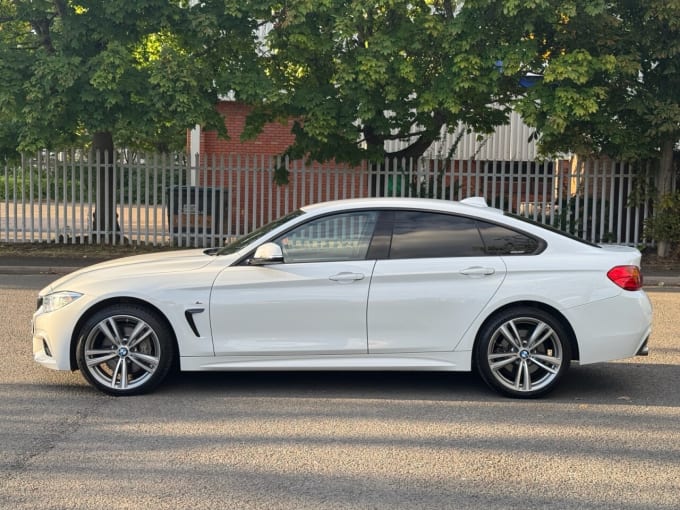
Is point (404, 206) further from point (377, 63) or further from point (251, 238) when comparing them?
point (377, 63)

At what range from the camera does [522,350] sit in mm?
6070

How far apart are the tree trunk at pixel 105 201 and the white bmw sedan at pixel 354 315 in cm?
1204

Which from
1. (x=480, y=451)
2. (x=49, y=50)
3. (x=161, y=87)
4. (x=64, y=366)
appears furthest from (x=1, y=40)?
(x=480, y=451)

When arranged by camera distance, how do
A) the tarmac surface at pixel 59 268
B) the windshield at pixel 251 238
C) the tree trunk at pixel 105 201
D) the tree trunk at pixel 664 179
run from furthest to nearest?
1. the tree trunk at pixel 105 201
2. the tree trunk at pixel 664 179
3. the tarmac surface at pixel 59 268
4. the windshield at pixel 251 238

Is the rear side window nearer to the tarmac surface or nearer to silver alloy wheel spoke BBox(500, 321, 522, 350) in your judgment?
silver alloy wheel spoke BBox(500, 321, 522, 350)

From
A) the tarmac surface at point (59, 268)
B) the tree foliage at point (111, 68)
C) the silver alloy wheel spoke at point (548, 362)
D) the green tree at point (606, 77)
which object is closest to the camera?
the silver alloy wheel spoke at point (548, 362)

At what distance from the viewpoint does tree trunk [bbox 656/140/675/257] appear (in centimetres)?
1625

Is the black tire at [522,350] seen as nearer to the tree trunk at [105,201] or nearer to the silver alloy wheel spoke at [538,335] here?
the silver alloy wheel spoke at [538,335]

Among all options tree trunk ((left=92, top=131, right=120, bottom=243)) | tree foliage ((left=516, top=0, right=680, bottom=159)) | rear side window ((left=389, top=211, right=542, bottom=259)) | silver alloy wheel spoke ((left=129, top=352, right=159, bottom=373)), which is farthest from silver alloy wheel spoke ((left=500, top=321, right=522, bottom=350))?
tree trunk ((left=92, top=131, right=120, bottom=243))

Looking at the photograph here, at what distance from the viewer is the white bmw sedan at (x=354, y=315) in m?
6.03

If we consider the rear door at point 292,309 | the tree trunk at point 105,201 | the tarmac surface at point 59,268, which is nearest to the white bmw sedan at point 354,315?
the rear door at point 292,309

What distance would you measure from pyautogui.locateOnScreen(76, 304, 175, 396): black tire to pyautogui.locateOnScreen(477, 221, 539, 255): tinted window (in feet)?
8.24

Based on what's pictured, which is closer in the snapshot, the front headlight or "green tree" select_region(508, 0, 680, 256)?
the front headlight

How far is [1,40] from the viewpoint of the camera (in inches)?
609
